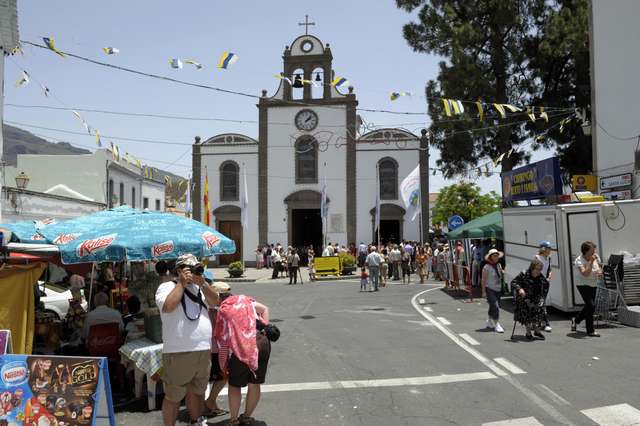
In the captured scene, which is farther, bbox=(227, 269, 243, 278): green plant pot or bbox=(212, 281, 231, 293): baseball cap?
bbox=(227, 269, 243, 278): green plant pot

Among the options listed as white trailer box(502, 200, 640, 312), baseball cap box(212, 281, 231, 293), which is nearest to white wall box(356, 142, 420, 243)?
white trailer box(502, 200, 640, 312)

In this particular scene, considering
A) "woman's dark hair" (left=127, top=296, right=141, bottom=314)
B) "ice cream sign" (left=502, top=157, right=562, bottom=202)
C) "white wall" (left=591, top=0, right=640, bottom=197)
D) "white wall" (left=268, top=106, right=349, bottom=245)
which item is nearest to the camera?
"woman's dark hair" (left=127, top=296, right=141, bottom=314)

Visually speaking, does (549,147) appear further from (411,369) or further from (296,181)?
(411,369)

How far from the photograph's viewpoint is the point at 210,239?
320 inches

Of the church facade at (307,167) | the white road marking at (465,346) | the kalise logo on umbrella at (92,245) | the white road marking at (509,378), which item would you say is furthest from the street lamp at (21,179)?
the white road marking at (509,378)

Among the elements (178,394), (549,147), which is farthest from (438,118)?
(178,394)

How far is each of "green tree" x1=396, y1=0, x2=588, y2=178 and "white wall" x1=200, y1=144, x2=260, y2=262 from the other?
13965mm

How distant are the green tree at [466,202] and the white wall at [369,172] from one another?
8.87m

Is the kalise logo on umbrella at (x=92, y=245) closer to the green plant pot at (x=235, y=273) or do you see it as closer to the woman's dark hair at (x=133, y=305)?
the woman's dark hair at (x=133, y=305)

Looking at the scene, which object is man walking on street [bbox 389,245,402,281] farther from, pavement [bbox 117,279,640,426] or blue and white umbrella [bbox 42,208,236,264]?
blue and white umbrella [bbox 42,208,236,264]

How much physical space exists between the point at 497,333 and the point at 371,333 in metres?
2.32

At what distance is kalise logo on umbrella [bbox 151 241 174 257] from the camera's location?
736cm

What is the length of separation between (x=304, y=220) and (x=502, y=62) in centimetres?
1912

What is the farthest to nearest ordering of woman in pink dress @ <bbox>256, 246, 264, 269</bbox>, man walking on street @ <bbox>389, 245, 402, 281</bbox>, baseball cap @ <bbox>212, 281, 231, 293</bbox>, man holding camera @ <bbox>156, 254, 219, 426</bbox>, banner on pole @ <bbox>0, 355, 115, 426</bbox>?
woman in pink dress @ <bbox>256, 246, 264, 269</bbox> < man walking on street @ <bbox>389, 245, 402, 281</bbox> < baseball cap @ <bbox>212, 281, 231, 293</bbox> < man holding camera @ <bbox>156, 254, 219, 426</bbox> < banner on pole @ <bbox>0, 355, 115, 426</bbox>
